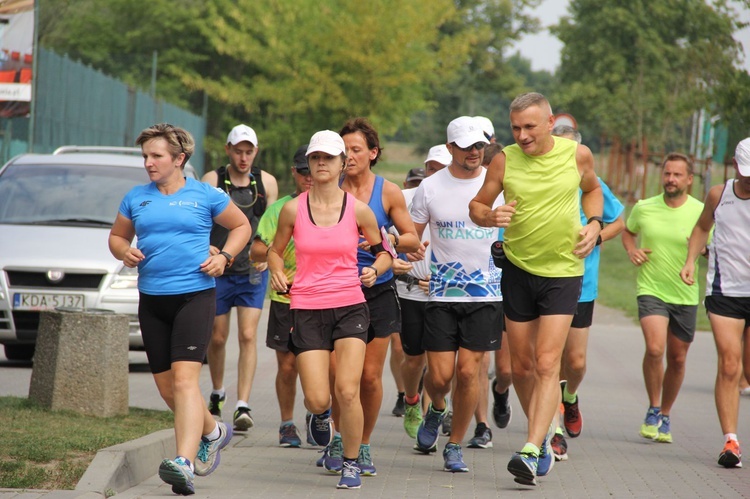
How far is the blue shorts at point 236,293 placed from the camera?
33.0ft

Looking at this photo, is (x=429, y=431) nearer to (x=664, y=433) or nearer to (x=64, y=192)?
(x=664, y=433)

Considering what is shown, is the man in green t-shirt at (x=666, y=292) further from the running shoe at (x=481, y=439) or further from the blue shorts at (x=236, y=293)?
the blue shorts at (x=236, y=293)

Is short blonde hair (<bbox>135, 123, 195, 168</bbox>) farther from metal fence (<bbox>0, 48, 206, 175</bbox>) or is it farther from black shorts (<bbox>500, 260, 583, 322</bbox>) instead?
metal fence (<bbox>0, 48, 206, 175</bbox>)

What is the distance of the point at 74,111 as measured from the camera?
89.0ft

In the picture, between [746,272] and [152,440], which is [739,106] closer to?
[746,272]

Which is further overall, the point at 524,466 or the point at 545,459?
the point at 545,459

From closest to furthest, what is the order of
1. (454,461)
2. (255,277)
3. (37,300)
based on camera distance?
1. (454,461)
2. (255,277)
3. (37,300)

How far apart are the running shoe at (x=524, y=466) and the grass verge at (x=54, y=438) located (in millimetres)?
2358

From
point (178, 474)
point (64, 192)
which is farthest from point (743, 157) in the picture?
point (64, 192)

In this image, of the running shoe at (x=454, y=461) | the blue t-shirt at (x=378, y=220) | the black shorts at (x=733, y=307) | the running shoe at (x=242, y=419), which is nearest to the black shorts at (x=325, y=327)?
the blue t-shirt at (x=378, y=220)

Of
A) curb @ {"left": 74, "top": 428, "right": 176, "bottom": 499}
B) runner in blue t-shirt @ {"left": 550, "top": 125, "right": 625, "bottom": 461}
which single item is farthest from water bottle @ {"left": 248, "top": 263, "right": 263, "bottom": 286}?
runner in blue t-shirt @ {"left": 550, "top": 125, "right": 625, "bottom": 461}

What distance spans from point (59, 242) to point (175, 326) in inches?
231

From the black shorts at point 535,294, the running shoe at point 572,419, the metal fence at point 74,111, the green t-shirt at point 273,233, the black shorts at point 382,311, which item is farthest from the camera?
the metal fence at point 74,111

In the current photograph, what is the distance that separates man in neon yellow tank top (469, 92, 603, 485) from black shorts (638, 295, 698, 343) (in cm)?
271
